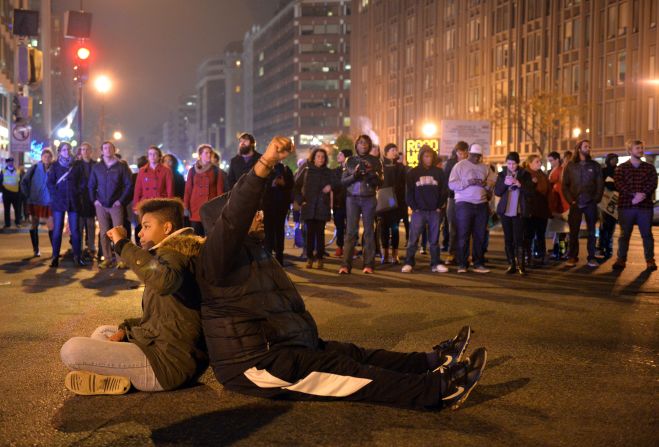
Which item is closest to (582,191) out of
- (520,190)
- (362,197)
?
(520,190)

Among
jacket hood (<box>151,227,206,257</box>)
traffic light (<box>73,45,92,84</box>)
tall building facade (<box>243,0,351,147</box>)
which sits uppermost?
tall building facade (<box>243,0,351,147</box>)

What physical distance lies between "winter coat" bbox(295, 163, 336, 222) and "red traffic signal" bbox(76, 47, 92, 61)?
9.74m

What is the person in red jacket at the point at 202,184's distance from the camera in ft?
43.5

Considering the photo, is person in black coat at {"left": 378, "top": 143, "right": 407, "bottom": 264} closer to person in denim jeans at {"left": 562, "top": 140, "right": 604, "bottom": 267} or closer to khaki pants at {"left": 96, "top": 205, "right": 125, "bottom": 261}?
person in denim jeans at {"left": 562, "top": 140, "right": 604, "bottom": 267}

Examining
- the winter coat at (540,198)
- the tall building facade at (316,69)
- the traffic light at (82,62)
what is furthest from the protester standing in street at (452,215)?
the tall building facade at (316,69)

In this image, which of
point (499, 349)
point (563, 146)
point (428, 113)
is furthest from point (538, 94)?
point (499, 349)

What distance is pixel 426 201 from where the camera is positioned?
12.9 metres

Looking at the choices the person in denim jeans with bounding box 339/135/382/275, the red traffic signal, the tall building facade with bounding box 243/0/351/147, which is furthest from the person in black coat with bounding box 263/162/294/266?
the tall building facade with bounding box 243/0/351/147

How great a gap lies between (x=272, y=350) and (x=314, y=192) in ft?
28.4

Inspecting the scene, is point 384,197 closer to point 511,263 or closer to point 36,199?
point 511,263

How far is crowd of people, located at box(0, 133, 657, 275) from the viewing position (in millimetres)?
12727

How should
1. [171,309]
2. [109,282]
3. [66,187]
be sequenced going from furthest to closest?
[66,187] < [109,282] < [171,309]

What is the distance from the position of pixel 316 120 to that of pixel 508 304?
145m

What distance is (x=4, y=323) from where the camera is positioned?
8133 millimetres
